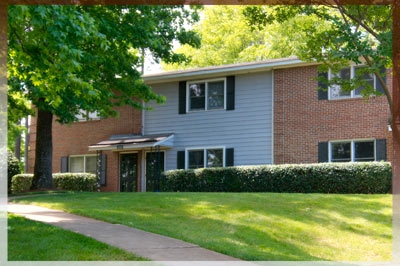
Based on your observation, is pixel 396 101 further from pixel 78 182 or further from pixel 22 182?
pixel 22 182

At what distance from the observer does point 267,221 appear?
36.6 feet

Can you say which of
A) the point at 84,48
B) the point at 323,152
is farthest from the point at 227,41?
the point at 84,48

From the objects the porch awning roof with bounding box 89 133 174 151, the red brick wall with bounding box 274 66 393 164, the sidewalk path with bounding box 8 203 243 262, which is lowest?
the sidewalk path with bounding box 8 203 243 262

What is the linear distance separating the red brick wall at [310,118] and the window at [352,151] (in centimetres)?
23

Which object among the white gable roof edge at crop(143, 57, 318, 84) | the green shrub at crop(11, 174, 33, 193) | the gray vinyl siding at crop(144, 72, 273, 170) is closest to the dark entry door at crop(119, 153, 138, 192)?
the gray vinyl siding at crop(144, 72, 273, 170)

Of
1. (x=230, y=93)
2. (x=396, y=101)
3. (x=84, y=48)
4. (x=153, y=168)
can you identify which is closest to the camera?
(x=396, y=101)

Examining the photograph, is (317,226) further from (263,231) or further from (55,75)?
(55,75)

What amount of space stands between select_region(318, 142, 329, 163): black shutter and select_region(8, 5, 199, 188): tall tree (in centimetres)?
580

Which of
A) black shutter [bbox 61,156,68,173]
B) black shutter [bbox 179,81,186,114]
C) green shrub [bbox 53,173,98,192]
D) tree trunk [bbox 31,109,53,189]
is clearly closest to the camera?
tree trunk [bbox 31,109,53,189]

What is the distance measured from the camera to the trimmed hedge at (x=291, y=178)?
1673 centimetres

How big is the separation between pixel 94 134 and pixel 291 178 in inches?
428

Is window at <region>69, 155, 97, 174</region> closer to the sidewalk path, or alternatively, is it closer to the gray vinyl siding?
the gray vinyl siding

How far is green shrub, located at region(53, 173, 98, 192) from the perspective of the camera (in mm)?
23719

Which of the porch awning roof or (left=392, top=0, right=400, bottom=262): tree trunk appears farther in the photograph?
the porch awning roof
